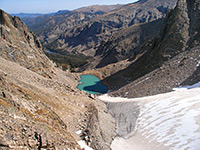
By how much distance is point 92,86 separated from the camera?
57375 millimetres

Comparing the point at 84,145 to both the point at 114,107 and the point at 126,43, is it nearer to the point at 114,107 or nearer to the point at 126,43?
the point at 114,107

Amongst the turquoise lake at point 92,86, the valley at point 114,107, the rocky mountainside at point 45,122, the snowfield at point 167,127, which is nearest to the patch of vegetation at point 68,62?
the turquoise lake at point 92,86

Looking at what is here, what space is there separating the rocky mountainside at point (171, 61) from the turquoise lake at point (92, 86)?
3338 mm

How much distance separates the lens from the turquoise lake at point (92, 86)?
51.4 m

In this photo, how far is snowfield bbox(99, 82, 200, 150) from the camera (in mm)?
15711

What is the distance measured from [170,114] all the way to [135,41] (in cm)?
10320

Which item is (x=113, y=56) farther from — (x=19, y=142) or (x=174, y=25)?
(x=19, y=142)

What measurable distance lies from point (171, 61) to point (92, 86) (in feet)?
88.8

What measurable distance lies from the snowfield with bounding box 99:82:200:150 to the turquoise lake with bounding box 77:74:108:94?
28.1m

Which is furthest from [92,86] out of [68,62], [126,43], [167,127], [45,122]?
[68,62]

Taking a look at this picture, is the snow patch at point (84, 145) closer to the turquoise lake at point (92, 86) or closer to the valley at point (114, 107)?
the valley at point (114, 107)

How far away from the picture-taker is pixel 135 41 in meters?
119

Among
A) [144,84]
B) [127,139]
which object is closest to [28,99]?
[127,139]

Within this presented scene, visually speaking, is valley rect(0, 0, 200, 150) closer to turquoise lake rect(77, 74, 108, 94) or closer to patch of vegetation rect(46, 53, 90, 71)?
turquoise lake rect(77, 74, 108, 94)
